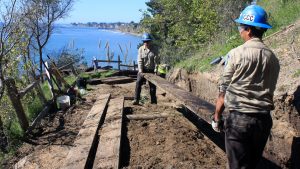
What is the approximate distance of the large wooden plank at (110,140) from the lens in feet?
18.7

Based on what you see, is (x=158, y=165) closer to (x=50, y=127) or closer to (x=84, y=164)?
(x=84, y=164)

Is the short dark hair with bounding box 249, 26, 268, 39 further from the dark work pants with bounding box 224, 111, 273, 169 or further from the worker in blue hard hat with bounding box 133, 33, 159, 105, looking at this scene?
the worker in blue hard hat with bounding box 133, 33, 159, 105

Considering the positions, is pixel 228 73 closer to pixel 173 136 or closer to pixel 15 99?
pixel 173 136

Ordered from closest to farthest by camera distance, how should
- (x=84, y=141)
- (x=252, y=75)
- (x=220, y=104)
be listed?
1. (x=252, y=75)
2. (x=220, y=104)
3. (x=84, y=141)

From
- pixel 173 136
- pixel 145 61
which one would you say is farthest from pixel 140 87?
pixel 173 136

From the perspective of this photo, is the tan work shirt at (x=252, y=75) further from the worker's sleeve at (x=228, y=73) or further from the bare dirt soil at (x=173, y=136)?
the bare dirt soil at (x=173, y=136)

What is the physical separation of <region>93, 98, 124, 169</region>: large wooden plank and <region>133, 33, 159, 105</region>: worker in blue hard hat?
3.33ft

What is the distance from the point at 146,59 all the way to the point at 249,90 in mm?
6153

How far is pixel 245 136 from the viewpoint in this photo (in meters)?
3.90

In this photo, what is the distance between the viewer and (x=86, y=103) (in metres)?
10.7

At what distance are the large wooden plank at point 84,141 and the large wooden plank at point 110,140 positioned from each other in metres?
0.16

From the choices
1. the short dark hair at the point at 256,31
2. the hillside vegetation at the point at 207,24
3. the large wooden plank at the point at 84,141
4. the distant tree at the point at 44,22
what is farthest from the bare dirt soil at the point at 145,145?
the distant tree at the point at 44,22

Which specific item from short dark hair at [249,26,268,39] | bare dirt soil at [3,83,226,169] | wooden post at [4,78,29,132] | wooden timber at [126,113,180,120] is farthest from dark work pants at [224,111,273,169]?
wooden post at [4,78,29,132]

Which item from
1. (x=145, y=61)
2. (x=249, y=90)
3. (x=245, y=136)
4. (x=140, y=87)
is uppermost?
(x=249, y=90)
